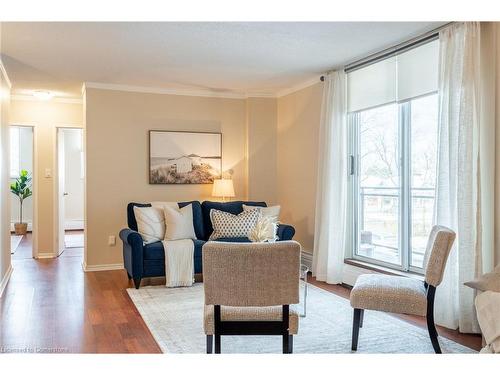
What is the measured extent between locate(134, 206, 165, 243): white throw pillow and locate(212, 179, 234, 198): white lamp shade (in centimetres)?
116

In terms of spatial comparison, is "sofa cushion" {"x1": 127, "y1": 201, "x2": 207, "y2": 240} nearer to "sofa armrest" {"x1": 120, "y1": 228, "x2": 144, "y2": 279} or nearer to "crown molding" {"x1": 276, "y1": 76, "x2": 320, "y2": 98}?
"sofa armrest" {"x1": 120, "y1": 228, "x2": 144, "y2": 279}

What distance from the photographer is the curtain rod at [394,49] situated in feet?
13.6

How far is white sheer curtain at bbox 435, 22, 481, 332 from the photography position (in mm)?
3668

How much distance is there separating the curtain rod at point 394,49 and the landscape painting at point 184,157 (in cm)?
238

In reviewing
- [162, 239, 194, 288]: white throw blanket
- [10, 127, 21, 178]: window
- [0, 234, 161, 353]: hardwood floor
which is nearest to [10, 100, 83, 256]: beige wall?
[0, 234, 161, 353]: hardwood floor

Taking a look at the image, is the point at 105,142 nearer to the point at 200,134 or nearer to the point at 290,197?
the point at 200,134

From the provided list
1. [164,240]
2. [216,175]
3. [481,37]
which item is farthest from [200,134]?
[481,37]

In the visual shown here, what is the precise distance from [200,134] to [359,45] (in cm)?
292

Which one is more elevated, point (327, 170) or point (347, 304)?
point (327, 170)

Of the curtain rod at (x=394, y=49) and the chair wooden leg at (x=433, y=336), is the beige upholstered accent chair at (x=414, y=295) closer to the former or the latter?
the chair wooden leg at (x=433, y=336)

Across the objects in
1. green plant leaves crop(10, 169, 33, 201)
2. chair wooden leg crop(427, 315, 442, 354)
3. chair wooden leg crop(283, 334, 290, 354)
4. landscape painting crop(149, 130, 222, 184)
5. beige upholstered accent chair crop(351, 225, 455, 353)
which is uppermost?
landscape painting crop(149, 130, 222, 184)

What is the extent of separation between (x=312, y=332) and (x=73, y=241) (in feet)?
22.7

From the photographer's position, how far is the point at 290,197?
6.79m

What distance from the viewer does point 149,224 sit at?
5.57 m
